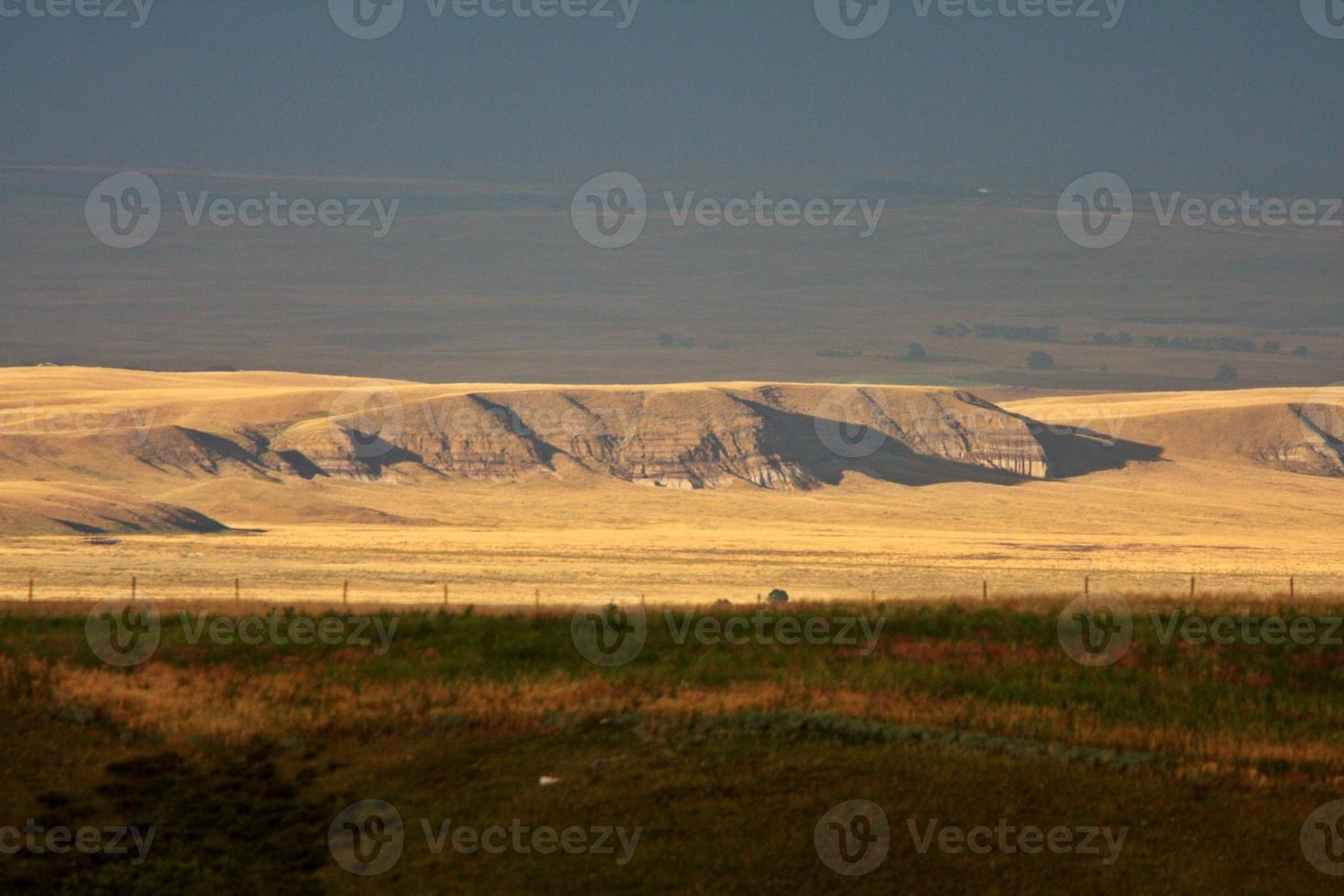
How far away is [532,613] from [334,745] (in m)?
11.3

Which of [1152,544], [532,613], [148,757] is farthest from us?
[1152,544]

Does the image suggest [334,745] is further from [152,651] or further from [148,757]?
[152,651]

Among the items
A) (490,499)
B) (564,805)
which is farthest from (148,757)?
(490,499)

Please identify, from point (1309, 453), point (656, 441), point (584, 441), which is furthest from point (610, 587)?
point (1309, 453)

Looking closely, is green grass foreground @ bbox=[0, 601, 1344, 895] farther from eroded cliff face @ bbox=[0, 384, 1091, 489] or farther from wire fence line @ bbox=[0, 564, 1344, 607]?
eroded cliff face @ bbox=[0, 384, 1091, 489]

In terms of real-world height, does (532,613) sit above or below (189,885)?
above

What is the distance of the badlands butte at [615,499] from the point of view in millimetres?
81875

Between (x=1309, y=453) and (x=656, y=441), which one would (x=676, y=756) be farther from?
(x=1309, y=453)

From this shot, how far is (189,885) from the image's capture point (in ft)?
59.7

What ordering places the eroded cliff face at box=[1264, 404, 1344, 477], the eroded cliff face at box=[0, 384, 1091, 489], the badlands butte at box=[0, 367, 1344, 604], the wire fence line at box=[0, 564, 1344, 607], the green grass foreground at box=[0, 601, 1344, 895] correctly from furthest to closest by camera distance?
1. the eroded cliff face at box=[1264, 404, 1344, 477]
2. the eroded cliff face at box=[0, 384, 1091, 489]
3. the badlands butte at box=[0, 367, 1344, 604]
4. the wire fence line at box=[0, 564, 1344, 607]
5. the green grass foreground at box=[0, 601, 1344, 895]

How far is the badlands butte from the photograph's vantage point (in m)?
81.9

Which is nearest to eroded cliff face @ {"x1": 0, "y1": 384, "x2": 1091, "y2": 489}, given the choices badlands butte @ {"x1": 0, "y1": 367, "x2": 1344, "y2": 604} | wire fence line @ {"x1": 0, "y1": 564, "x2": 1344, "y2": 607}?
badlands butte @ {"x1": 0, "y1": 367, "x2": 1344, "y2": 604}

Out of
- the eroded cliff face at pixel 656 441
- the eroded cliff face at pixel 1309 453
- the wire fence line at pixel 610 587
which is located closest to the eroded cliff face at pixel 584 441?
the eroded cliff face at pixel 656 441

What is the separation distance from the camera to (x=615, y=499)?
149m
